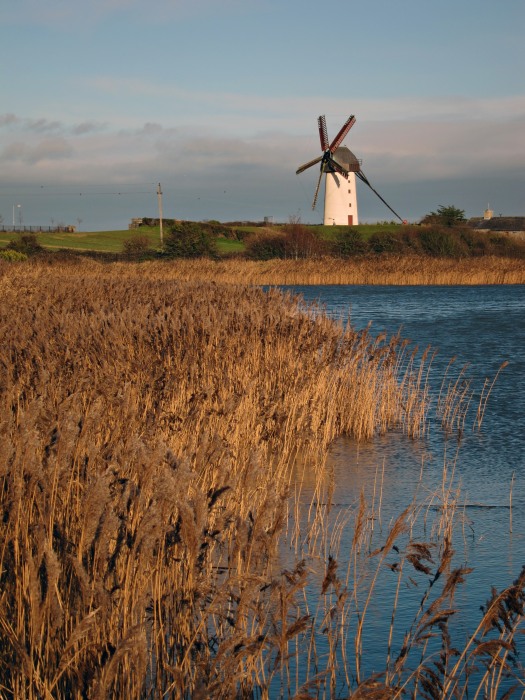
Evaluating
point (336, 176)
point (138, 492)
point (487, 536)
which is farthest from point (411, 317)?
point (336, 176)

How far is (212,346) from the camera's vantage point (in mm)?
9703

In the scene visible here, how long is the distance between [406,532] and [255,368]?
3.72 metres

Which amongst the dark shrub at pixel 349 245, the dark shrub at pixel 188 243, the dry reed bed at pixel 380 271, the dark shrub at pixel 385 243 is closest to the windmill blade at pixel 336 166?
the dark shrub at pixel 385 243

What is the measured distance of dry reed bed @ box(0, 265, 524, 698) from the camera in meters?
3.02

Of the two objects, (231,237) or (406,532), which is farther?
(231,237)

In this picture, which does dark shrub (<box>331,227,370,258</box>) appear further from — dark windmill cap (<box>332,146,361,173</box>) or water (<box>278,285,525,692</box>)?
water (<box>278,285,525,692</box>)

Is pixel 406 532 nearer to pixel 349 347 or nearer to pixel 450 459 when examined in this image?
pixel 450 459

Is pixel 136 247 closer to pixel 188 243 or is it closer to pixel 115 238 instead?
pixel 188 243

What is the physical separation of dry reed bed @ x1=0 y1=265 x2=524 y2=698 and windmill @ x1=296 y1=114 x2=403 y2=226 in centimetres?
6630

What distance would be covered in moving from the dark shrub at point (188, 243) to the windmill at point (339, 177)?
2164 cm

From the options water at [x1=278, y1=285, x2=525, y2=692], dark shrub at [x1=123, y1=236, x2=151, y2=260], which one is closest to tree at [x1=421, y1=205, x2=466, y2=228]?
dark shrub at [x1=123, y1=236, x2=151, y2=260]

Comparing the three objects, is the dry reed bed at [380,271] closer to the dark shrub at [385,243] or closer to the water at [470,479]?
the dark shrub at [385,243]

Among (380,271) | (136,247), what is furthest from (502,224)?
(380,271)

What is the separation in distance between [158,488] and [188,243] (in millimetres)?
58766
